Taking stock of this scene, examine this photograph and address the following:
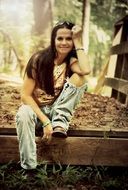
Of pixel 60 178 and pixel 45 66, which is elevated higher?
pixel 45 66

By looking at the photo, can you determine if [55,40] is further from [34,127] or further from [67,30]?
[34,127]

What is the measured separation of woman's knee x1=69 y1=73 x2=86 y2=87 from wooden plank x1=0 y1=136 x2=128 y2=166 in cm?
54

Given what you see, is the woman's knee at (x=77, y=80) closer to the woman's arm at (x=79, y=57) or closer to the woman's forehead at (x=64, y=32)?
the woman's arm at (x=79, y=57)

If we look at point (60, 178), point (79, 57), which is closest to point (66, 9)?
point (79, 57)

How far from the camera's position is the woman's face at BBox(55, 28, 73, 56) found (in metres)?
3.31

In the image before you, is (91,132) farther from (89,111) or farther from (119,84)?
(119,84)

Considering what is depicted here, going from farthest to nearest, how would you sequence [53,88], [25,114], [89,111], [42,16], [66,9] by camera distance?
[66,9], [42,16], [89,111], [53,88], [25,114]

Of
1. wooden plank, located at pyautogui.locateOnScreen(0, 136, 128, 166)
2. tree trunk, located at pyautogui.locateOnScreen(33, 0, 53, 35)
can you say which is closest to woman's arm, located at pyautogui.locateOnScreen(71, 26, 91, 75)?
wooden plank, located at pyautogui.locateOnScreen(0, 136, 128, 166)

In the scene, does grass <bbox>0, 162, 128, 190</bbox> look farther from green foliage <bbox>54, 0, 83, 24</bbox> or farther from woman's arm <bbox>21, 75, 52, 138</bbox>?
green foliage <bbox>54, 0, 83, 24</bbox>

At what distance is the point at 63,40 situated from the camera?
10.9 ft

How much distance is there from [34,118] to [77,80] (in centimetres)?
52

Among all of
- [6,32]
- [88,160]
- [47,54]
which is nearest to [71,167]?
[88,160]

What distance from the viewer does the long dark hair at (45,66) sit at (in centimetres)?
331

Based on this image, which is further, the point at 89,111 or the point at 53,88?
the point at 89,111
